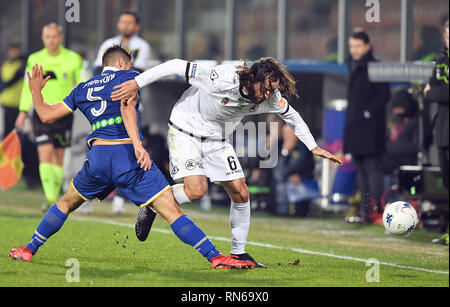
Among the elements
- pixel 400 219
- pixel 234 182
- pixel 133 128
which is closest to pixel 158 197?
pixel 133 128

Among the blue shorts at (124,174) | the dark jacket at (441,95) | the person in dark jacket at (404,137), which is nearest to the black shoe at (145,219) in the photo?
the blue shorts at (124,174)

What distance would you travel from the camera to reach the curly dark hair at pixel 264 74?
7285 millimetres

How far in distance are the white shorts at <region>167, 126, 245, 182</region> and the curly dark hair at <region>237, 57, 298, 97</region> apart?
0.73 metres

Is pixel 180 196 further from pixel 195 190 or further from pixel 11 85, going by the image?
pixel 11 85

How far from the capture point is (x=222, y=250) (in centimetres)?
911

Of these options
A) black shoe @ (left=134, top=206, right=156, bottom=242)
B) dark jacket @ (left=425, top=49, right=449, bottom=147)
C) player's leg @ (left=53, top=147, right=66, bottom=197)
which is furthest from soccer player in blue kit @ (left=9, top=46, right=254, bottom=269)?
player's leg @ (left=53, top=147, right=66, bottom=197)

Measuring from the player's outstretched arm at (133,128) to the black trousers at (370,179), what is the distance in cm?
515

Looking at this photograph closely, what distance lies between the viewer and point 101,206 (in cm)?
1386

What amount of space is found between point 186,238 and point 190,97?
139 cm

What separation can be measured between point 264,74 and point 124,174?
127cm

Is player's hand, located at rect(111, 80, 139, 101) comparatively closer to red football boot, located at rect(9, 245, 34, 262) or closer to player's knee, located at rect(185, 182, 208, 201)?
player's knee, located at rect(185, 182, 208, 201)

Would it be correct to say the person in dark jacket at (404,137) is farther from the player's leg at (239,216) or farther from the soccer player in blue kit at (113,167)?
A: the soccer player in blue kit at (113,167)
